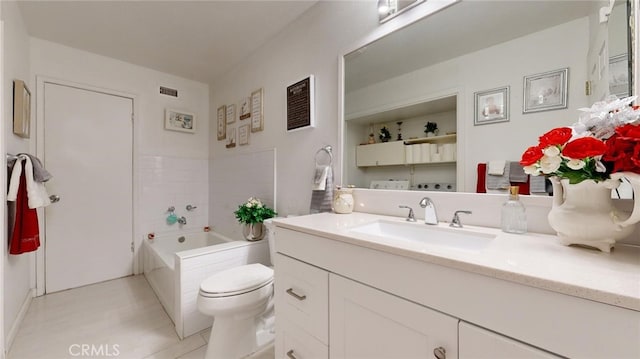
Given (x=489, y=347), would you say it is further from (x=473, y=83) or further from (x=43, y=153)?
(x=43, y=153)

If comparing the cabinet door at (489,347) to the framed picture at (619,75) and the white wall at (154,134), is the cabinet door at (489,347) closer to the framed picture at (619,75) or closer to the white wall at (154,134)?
the framed picture at (619,75)

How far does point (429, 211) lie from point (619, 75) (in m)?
0.74

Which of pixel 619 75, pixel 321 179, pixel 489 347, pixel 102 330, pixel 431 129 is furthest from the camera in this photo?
pixel 102 330

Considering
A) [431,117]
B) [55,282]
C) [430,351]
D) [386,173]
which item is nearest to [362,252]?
[430,351]

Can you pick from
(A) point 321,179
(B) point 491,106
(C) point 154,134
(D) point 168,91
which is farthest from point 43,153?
(B) point 491,106

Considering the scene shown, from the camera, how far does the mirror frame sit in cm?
123

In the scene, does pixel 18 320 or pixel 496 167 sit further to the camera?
pixel 18 320

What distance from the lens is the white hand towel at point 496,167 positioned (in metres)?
1.02

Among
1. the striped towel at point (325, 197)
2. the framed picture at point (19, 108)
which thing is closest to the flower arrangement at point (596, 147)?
Result: the striped towel at point (325, 197)

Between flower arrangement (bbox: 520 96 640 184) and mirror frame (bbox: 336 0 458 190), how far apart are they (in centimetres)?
83

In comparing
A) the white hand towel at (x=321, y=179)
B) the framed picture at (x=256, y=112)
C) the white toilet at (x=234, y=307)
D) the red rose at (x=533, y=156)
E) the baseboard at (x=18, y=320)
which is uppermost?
the framed picture at (x=256, y=112)

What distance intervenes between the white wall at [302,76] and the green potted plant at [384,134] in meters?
0.35

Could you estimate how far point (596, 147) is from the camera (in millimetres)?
614

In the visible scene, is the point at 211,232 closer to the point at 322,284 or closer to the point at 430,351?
the point at 322,284
